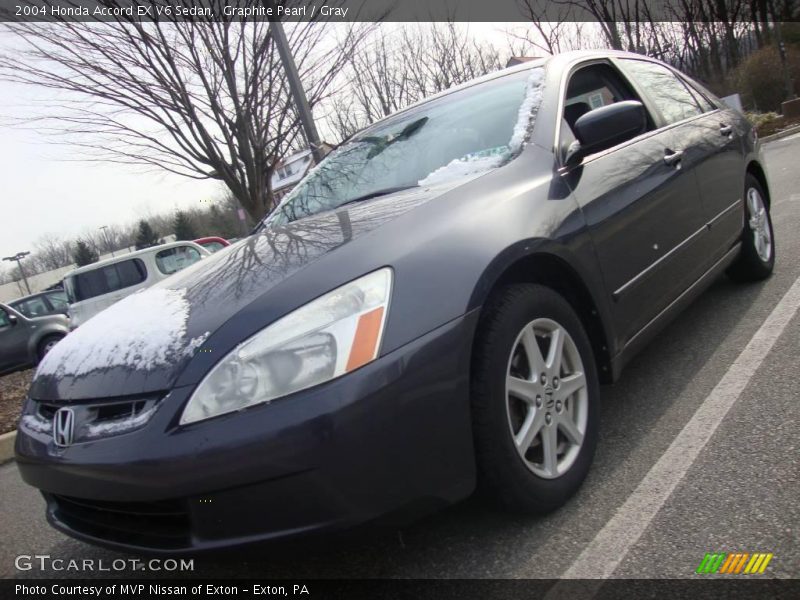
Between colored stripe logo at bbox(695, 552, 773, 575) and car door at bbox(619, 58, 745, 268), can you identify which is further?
car door at bbox(619, 58, 745, 268)

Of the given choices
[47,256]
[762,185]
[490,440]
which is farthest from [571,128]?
[47,256]

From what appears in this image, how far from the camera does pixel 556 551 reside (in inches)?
68.9

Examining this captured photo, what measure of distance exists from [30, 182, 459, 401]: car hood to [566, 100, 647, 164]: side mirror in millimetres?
550

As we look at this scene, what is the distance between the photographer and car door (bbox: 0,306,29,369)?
10656 mm

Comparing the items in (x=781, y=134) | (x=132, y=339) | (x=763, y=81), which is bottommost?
(x=781, y=134)

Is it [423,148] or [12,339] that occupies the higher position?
[423,148]

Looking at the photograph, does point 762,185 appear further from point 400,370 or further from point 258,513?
point 258,513

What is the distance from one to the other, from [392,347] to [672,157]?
1994 mm

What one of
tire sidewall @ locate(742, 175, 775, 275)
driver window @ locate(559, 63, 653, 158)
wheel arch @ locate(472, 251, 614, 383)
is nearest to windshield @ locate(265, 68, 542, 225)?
driver window @ locate(559, 63, 653, 158)

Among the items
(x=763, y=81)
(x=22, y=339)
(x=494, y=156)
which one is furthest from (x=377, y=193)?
(x=763, y=81)

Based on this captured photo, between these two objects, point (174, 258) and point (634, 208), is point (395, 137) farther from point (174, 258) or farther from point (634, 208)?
point (174, 258)

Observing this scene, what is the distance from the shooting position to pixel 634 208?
2.53m

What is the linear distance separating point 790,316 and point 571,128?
5.35ft

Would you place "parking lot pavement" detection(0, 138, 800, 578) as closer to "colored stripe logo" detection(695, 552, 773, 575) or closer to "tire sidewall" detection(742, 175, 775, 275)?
"colored stripe logo" detection(695, 552, 773, 575)
